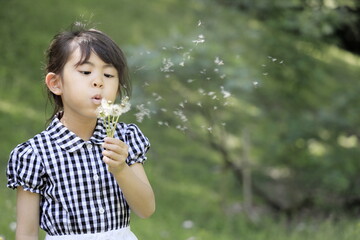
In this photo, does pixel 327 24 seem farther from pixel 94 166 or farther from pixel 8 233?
pixel 94 166

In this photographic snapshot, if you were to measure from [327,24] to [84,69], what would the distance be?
11.8ft

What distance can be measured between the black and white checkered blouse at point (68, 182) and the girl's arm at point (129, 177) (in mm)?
69

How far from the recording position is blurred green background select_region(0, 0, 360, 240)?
503cm

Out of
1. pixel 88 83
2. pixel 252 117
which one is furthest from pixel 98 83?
pixel 252 117

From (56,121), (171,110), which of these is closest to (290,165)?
(171,110)

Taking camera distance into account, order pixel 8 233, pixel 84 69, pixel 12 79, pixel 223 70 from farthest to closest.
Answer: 1. pixel 12 79
2. pixel 223 70
3. pixel 8 233
4. pixel 84 69

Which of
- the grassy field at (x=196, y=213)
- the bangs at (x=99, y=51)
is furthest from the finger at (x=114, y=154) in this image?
the grassy field at (x=196, y=213)

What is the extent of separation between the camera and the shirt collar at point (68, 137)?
1.90 metres

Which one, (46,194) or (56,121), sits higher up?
(56,121)

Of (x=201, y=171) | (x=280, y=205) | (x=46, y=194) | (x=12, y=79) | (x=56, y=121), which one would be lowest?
(x=280, y=205)

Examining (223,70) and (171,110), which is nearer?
(223,70)

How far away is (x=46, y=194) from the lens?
6.17ft

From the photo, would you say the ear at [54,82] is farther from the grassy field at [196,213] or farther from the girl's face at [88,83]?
the grassy field at [196,213]

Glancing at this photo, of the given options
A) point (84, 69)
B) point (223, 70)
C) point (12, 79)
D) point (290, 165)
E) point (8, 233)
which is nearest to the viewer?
point (84, 69)
